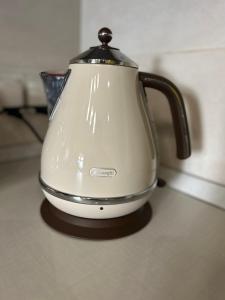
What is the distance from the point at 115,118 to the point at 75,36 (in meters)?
0.56

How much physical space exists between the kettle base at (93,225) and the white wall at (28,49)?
324mm

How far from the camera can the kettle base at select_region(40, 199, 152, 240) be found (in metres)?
0.38

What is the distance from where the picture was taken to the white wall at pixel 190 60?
19.0 inches

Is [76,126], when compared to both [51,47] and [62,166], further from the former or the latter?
[51,47]

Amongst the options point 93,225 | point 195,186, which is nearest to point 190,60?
point 195,186

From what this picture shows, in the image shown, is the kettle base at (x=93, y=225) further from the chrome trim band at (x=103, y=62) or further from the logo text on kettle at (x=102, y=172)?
the chrome trim band at (x=103, y=62)

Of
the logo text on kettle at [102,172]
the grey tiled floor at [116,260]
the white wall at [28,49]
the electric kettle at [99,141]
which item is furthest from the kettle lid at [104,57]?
the white wall at [28,49]

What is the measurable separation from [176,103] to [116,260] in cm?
27

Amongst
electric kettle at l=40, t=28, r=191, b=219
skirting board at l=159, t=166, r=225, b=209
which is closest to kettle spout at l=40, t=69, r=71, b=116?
electric kettle at l=40, t=28, r=191, b=219

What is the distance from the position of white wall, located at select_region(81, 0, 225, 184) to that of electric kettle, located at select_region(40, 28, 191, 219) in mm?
186

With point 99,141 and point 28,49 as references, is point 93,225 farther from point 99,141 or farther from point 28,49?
point 28,49

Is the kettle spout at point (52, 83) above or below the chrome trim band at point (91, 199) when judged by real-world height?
above

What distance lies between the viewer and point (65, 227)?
390 millimetres

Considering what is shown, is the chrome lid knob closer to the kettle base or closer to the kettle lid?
the kettle lid
